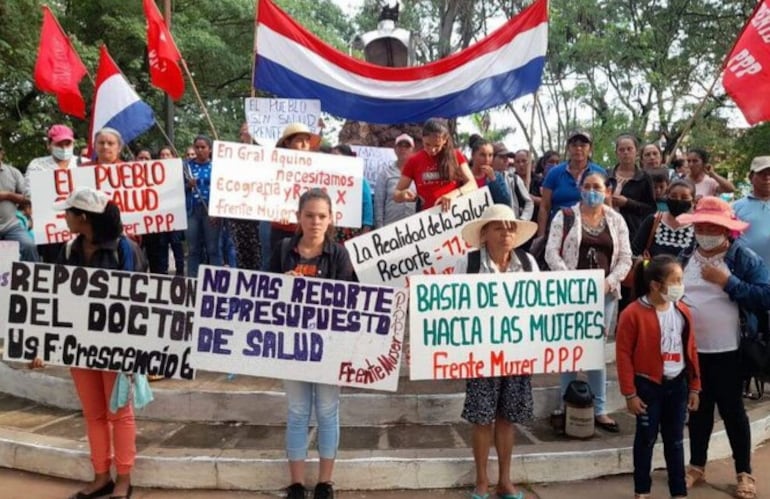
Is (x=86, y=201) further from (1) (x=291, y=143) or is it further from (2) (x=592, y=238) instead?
(2) (x=592, y=238)

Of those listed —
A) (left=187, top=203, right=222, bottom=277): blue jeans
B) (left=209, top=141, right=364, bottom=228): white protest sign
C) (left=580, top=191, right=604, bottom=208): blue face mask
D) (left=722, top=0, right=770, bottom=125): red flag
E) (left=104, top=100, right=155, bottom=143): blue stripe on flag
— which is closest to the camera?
(left=580, top=191, right=604, bottom=208): blue face mask

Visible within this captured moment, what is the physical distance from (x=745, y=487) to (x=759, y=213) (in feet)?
6.19

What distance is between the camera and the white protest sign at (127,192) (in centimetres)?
553

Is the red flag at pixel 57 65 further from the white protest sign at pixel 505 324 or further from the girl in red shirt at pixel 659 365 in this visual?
the girl in red shirt at pixel 659 365

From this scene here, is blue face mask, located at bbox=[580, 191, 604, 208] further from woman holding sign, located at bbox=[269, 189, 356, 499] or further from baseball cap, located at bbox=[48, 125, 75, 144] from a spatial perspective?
baseball cap, located at bbox=[48, 125, 75, 144]

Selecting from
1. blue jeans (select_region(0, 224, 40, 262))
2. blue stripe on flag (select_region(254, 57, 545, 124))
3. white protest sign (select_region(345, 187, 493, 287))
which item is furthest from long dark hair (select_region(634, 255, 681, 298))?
blue jeans (select_region(0, 224, 40, 262))

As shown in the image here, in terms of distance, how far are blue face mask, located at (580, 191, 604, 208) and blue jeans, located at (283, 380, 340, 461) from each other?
2171 mm

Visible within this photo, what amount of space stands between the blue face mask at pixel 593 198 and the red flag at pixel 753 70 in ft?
7.37

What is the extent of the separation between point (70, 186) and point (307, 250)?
2782 mm

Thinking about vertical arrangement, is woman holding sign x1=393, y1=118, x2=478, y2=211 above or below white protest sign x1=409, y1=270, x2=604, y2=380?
above

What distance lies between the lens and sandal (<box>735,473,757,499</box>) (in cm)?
407

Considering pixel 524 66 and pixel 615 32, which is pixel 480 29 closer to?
pixel 615 32

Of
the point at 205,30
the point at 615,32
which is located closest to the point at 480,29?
the point at 615,32

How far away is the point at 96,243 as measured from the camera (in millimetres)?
3895
